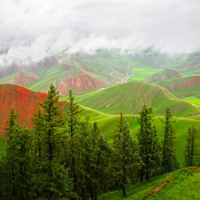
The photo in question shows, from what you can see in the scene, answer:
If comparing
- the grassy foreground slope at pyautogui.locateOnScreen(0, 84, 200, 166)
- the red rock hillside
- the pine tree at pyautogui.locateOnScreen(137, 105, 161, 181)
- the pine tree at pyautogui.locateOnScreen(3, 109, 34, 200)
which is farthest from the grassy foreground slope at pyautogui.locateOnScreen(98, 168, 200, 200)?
the red rock hillside

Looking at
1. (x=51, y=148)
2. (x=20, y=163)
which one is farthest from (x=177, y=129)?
(x=51, y=148)

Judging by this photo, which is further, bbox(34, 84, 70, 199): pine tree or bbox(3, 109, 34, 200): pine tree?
bbox(3, 109, 34, 200): pine tree

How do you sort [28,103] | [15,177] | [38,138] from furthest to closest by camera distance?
[28,103]
[15,177]
[38,138]

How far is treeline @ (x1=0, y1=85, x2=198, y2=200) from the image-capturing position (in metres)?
21.9

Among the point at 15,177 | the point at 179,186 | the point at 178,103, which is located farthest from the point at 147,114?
the point at 178,103

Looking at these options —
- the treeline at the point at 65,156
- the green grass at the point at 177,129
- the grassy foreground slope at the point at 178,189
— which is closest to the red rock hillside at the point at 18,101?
the green grass at the point at 177,129

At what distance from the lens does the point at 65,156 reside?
26625mm

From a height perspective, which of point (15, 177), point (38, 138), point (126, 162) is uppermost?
point (38, 138)

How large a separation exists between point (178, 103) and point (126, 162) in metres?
147

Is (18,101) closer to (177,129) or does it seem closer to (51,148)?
(177,129)

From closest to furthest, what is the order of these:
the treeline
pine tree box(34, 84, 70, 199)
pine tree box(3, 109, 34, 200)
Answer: pine tree box(34, 84, 70, 199) < the treeline < pine tree box(3, 109, 34, 200)

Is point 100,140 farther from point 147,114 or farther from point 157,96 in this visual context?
point 157,96

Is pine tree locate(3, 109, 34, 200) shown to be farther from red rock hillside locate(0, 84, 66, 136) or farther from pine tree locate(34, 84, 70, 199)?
red rock hillside locate(0, 84, 66, 136)

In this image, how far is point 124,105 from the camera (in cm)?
19800
